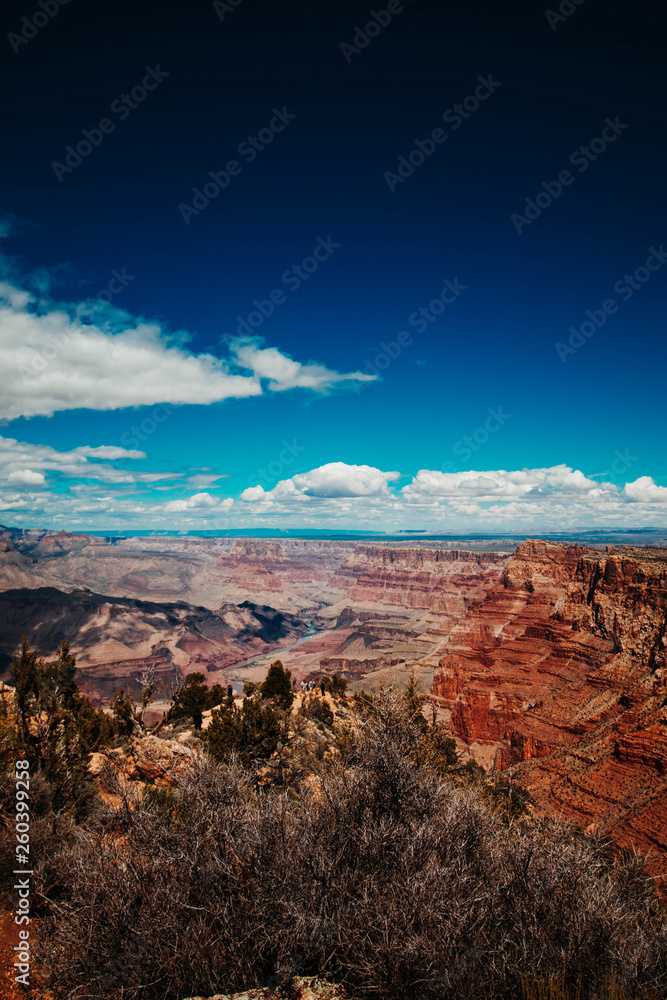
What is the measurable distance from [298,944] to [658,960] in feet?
16.3

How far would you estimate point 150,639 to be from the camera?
5408 inches

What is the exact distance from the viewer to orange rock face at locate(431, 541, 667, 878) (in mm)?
28141

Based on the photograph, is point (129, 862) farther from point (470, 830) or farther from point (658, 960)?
point (658, 960)

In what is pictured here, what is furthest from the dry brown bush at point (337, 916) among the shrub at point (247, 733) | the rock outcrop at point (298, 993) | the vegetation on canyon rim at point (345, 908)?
the shrub at point (247, 733)

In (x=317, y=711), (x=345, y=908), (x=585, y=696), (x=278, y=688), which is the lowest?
(x=585, y=696)

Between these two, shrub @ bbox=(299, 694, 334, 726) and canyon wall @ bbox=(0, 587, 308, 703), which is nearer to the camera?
shrub @ bbox=(299, 694, 334, 726)

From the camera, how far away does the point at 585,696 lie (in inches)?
1639

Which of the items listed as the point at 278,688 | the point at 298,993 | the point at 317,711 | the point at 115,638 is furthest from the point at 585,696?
the point at 115,638

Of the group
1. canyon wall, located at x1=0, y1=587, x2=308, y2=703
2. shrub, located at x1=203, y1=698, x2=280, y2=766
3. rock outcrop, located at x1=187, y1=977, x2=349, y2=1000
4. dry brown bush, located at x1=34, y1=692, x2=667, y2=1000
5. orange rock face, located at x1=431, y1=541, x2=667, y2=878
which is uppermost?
dry brown bush, located at x1=34, y1=692, x2=667, y2=1000

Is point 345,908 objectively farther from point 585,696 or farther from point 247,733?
point 585,696

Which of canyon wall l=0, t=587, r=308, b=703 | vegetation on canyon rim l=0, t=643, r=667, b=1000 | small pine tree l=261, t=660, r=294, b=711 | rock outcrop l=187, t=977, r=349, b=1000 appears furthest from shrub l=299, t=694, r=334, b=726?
canyon wall l=0, t=587, r=308, b=703

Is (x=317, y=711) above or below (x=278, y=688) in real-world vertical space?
below

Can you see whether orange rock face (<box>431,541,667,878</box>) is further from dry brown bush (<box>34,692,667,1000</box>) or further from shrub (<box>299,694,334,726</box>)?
shrub (<box>299,694,334,726</box>)

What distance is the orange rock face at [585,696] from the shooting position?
28.1 m
